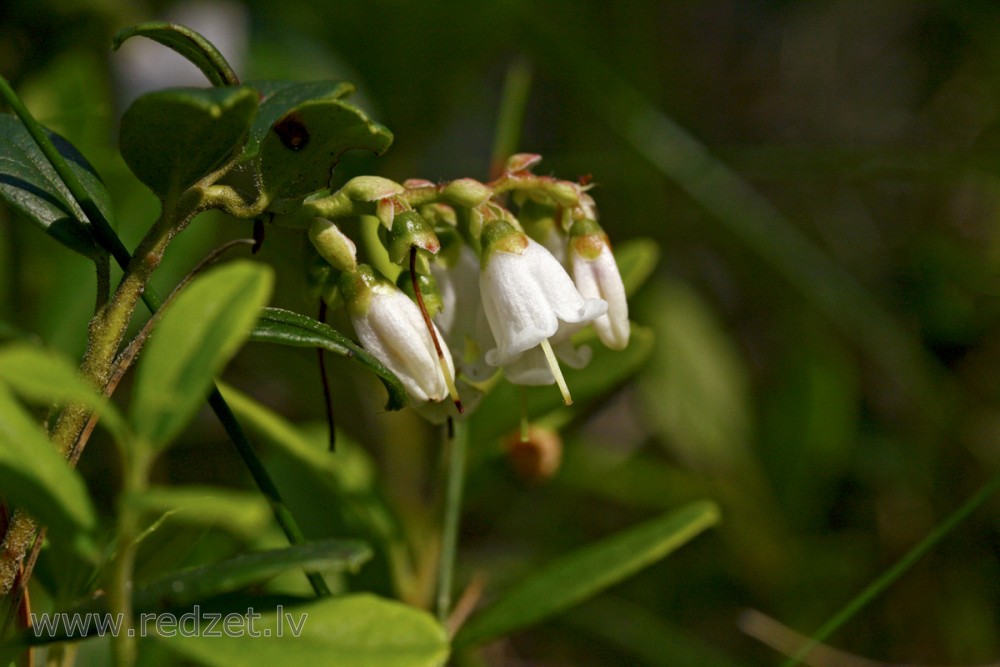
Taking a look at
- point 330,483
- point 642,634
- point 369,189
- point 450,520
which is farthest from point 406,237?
point 642,634

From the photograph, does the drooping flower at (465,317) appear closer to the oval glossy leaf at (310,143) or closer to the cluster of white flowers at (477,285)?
the cluster of white flowers at (477,285)

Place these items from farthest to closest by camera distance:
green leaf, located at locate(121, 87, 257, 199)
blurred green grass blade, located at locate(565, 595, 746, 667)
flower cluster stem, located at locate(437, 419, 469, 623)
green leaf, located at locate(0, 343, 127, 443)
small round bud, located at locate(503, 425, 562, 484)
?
blurred green grass blade, located at locate(565, 595, 746, 667), small round bud, located at locate(503, 425, 562, 484), flower cluster stem, located at locate(437, 419, 469, 623), green leaf, located at locate(121, 87, 257, 199), green leaf, located at locate(0, 343, 127, 443)

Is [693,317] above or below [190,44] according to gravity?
below

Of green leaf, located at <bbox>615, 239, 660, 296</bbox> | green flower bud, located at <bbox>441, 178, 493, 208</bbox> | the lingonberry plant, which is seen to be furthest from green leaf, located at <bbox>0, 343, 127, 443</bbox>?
green leaf, located at <bbox>615, 239, 660, 296</bbox>

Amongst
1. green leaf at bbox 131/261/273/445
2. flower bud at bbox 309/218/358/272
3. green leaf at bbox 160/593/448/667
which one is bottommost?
green leaf at bbox 160/593/448/667

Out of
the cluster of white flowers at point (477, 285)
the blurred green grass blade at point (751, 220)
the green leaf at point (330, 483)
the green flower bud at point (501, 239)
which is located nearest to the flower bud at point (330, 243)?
the cluster of white flowers at point (477, 285)

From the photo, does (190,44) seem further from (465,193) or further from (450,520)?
(450,520)

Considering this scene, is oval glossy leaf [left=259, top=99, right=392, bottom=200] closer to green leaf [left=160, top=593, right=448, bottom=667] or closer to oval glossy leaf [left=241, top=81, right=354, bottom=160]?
oval glossy leaf [left=241, top=81, right=354, bottom=160]
